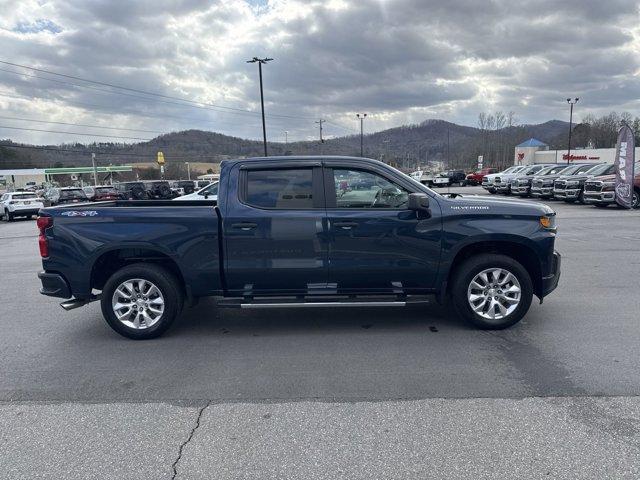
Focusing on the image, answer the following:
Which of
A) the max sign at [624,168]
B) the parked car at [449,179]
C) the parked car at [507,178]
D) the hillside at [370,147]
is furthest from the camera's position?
the hillside at [370,147]

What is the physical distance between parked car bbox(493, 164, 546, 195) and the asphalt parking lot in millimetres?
23977

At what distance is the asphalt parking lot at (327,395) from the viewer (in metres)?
2.98

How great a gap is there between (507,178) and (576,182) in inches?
310

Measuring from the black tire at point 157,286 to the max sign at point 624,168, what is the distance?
18.6 meters

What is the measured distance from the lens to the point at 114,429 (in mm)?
3400

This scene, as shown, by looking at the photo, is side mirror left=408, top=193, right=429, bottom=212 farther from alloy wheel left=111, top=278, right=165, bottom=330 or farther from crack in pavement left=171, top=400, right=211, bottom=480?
alloy wheel left=111, top=278, right=165, bottom=330

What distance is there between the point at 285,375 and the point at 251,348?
2.61 ft

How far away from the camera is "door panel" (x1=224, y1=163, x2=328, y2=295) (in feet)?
16.6

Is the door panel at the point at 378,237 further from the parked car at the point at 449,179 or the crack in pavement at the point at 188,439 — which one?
the parked car at the point at 449,179

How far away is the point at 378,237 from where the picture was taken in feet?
16.7

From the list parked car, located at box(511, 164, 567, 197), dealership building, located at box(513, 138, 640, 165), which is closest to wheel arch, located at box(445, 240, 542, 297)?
parked car, located at box(511, 164, 567, 197)

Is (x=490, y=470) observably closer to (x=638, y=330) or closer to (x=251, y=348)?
(x=251, y=348)

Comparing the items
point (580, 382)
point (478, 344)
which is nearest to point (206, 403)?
point (478, 344)

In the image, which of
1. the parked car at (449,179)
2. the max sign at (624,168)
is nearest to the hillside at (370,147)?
the parked car at (449,179)
